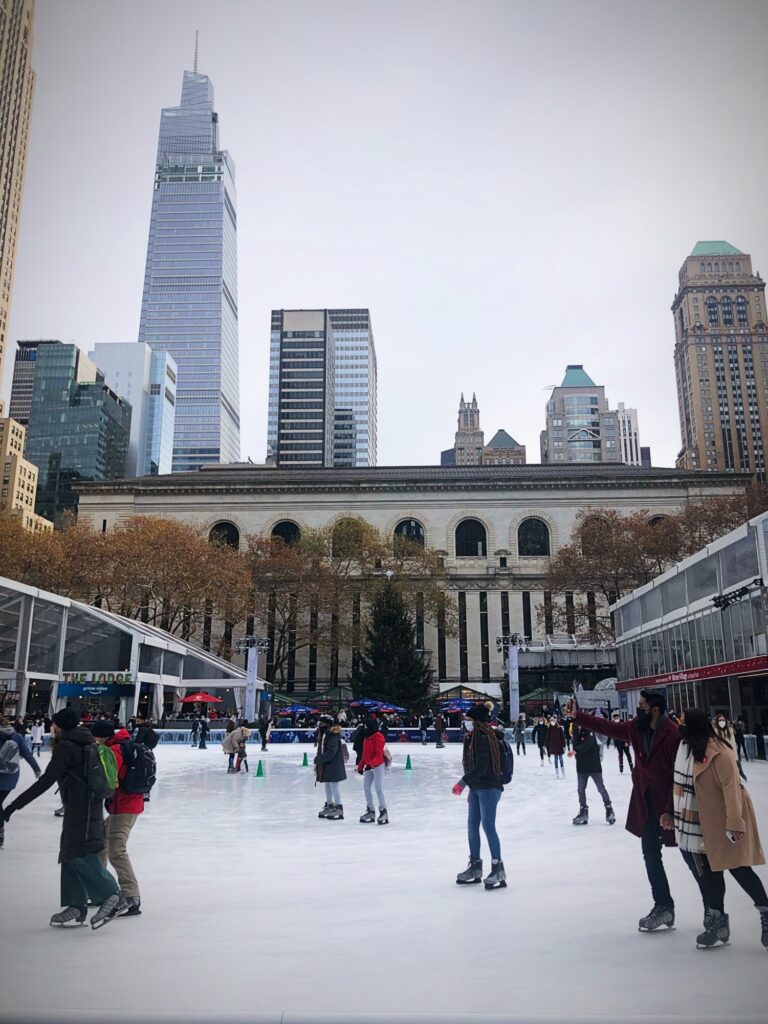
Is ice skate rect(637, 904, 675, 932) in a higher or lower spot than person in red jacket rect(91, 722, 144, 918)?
lower

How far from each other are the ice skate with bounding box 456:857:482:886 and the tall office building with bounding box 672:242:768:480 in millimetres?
155901

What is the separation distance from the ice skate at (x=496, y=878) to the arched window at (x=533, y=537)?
61.2 metres

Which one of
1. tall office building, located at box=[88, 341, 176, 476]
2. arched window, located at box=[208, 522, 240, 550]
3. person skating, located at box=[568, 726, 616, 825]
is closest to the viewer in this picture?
person skating, located at box=[568, 726, 616, 825]

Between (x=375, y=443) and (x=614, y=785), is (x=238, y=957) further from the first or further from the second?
(x=375, y=443)

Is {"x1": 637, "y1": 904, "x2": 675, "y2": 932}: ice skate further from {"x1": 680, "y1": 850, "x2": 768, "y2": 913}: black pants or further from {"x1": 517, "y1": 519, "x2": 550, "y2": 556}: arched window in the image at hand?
{"x1": 517, "y1": 519, "x2": 550, "y2": 556}: arched window

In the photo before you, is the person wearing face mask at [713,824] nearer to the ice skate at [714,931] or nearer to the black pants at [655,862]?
the ice skate at [714,931]

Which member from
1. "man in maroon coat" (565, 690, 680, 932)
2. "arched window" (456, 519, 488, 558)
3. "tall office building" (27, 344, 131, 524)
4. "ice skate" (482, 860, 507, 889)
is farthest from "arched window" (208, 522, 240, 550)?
"tall office building" (27, 344, 131, 524)

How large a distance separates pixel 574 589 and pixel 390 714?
1906 cm

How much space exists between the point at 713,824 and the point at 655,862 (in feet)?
2.66

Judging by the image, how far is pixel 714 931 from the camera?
17.1 feet

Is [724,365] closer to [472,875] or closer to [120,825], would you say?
[472,875]

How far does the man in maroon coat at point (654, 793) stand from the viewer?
5.72 meters

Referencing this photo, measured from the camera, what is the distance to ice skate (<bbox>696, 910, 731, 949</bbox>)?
5.20 meters

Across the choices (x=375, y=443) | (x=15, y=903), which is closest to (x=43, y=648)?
(x=15, y=903)
